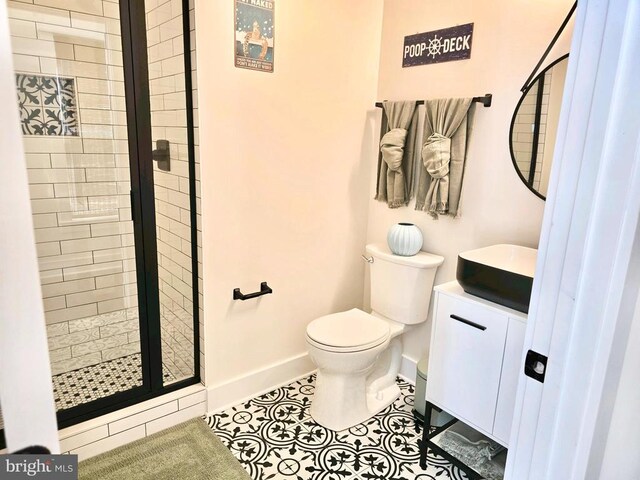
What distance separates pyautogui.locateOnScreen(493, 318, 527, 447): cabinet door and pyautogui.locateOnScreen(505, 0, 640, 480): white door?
2.07 ft

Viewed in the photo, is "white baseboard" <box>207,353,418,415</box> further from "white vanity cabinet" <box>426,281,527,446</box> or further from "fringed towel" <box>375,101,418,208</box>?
→ "fringed towel" <box>375,101,418,208</box>

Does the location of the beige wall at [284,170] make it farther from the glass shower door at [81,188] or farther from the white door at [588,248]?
the white door at [588,248]

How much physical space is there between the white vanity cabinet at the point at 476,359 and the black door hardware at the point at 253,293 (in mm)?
933

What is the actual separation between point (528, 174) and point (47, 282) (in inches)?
91.6

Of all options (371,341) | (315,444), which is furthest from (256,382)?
(371,341)

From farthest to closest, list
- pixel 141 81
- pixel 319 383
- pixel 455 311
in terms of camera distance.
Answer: pixel 319 383 → pixel 141 81 → pixel 455 311

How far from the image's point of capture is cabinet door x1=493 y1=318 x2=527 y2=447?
1.49 meters

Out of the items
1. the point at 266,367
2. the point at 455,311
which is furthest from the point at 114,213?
the point at 455,311

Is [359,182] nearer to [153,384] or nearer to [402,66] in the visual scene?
[402,66]

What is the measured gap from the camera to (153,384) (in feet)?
6.82

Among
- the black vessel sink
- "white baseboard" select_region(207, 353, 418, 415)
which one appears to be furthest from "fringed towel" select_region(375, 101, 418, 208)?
"white baseboard" select_region(207, 353, 418, 415)

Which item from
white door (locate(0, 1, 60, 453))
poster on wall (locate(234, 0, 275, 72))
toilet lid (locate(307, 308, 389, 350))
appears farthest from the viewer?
toilet lid (locate(307, 308, 389, 350))

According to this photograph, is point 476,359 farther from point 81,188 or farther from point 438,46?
point 81,188

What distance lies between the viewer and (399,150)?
7.61 feet
